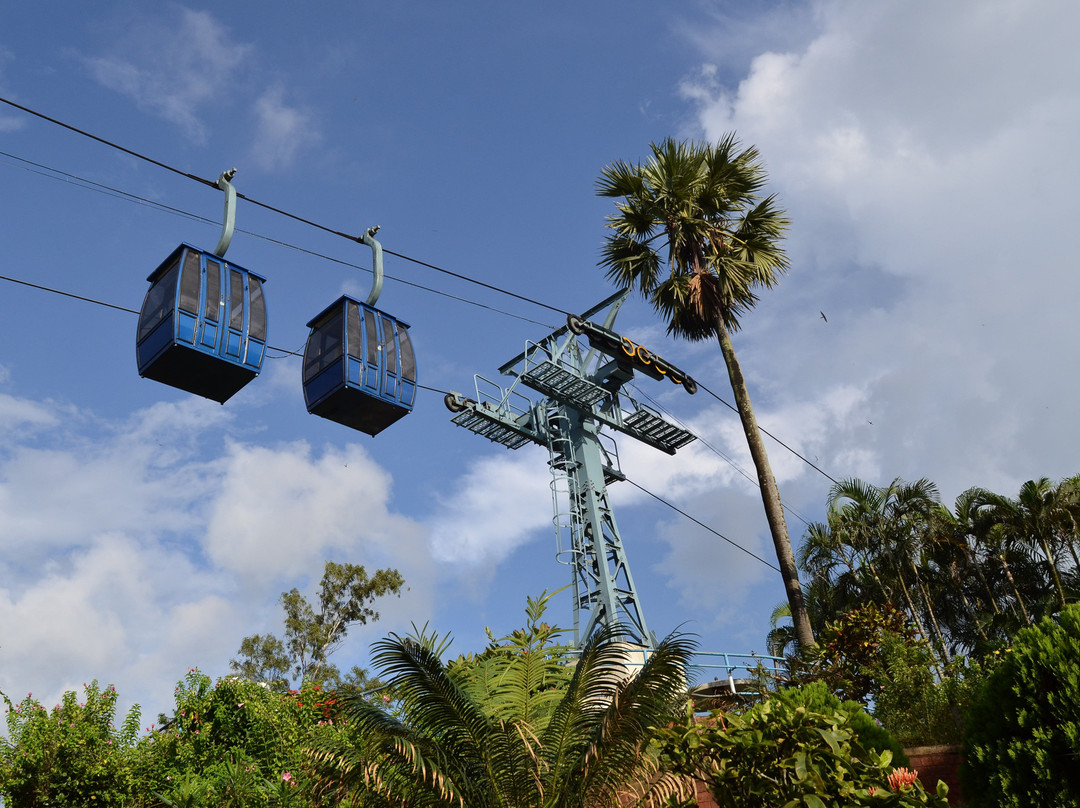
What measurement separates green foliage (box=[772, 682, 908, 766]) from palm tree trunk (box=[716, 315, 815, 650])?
4013 mm

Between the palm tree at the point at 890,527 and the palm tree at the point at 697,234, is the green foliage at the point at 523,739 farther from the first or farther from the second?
the palm tree at the point at 890,527

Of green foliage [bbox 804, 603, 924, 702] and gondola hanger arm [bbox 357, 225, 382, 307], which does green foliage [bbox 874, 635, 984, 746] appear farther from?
gondola hanger arm [bbox 357, 225, 382, 307]

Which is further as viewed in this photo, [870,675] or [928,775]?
[870,675]

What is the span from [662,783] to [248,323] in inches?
420

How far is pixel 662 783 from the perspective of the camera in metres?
9.00

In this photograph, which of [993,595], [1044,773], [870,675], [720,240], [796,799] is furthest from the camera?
[993,595]

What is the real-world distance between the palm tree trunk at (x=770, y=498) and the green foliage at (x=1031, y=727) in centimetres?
627

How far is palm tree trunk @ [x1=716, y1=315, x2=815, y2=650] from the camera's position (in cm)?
1566

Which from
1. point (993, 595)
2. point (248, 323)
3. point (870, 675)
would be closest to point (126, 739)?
point (248, 323)

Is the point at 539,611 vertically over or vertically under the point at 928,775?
over

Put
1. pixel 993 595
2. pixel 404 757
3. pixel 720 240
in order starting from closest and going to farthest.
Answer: pixel 404 757 < pixel 720 240 < pixel 993 595

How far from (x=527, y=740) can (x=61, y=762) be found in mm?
10963

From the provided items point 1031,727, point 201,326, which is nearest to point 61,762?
point 201,326

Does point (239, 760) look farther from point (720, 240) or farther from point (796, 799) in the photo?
point (720, 240)
